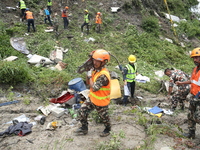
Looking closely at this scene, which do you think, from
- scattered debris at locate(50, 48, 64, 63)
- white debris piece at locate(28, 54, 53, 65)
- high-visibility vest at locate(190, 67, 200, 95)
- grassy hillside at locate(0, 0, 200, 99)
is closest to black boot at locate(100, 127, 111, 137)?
high-visibility vest at locate(190, 67, 200, 95)

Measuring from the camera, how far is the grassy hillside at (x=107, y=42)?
6134 mm

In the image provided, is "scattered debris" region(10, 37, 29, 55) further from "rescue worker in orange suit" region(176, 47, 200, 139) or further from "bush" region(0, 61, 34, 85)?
"rescue worker in orange suit" region(176, 47, 200, 139)

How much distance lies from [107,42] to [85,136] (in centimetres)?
741

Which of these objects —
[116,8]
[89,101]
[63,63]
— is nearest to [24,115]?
[89,101]

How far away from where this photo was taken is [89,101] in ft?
11.1

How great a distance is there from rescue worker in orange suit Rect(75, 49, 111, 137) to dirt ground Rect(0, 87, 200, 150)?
0.26m

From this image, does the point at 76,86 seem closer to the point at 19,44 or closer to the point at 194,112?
the point at 194,112

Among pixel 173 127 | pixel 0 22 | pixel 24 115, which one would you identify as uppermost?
pixel 0 22

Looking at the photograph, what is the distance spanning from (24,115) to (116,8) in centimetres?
1096

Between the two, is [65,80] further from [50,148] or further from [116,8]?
[116,8]

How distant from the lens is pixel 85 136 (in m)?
3.56

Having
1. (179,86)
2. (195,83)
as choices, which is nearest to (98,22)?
(179,86)

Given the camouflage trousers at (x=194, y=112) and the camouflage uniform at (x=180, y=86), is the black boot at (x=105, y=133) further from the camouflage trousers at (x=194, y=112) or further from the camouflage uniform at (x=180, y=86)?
the camouflage uniform at (x=180, y=86)

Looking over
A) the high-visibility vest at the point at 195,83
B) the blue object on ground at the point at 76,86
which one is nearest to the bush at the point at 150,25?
the blue object on ground at the point at 76,86
